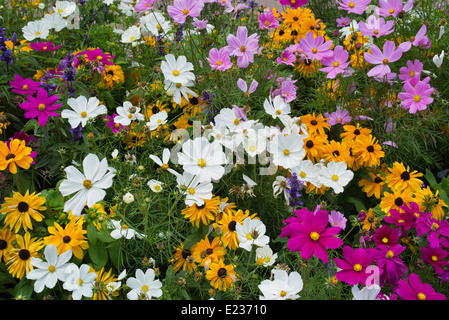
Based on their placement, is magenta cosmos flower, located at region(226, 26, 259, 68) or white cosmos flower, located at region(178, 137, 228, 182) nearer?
white cosmos flower, located at region(178, 137, 228, 182)

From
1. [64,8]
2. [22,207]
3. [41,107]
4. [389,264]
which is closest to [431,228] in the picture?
[389,264]

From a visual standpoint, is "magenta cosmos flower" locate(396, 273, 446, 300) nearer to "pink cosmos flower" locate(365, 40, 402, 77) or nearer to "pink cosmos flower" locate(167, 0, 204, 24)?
"pink cosmos flower" locate(365, 40, 402, 77)

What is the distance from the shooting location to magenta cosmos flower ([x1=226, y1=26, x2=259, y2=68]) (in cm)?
173

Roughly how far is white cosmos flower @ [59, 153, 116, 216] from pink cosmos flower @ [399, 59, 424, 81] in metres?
1.21

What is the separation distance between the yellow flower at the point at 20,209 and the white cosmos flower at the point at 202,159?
46 cm

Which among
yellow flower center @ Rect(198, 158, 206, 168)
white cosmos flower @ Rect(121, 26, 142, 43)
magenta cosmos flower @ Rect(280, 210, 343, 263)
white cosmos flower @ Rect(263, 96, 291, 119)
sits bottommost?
magenta cosmos flower @ Rect(280, 210, 343, 263)

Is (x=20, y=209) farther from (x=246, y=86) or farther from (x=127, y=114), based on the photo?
(x=246, y=86)

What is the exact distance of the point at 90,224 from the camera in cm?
138

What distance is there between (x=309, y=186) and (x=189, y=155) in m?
0.48

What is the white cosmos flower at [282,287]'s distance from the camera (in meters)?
1.13

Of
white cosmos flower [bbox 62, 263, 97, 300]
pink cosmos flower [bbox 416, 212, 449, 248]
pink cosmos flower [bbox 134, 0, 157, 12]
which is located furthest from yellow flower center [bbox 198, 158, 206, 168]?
pink cosmos flower [bbox 134, 0, 157, 12]

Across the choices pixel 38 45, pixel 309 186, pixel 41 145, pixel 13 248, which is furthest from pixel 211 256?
pixel 38 45
